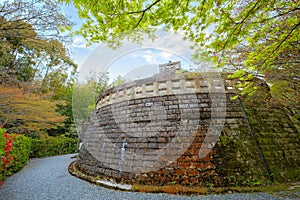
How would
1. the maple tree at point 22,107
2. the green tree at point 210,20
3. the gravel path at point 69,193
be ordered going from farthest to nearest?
the maple tree at point 22,107 < the gravel path at point 69,193 < the green tree at point 210,20

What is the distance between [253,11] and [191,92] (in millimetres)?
2948

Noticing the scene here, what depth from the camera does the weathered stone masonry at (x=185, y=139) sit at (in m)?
3.82

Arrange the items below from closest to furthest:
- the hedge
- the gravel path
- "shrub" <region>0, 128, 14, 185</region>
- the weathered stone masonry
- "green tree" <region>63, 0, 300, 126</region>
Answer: "green tree" <region>63, 0, 300, 126</region>
the gravel path
the weathered stone masonry
"shrub" <region>0, 128, 14, 185</region>
the hedge

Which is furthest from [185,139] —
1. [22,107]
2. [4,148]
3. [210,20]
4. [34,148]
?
[34,148]

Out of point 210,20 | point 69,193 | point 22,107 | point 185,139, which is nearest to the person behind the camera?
point 210,20

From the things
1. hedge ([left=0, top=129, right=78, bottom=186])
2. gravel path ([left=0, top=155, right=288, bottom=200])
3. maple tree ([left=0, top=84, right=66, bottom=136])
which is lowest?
gravel path ([left=0, top=155, right=288, bottom=200])

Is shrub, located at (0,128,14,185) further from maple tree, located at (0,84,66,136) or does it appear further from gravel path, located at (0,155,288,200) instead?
maple tree, located at (0,84,66,136)

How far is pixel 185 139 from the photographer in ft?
13.7

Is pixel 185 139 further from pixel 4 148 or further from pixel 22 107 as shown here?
pixel 22 107

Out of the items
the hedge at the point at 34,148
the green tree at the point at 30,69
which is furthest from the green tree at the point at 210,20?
the hedge at the point at 34,148

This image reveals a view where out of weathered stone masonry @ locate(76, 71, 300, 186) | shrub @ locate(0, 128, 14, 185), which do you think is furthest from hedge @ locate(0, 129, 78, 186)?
weathered stone masonry @ locate(76, 71, 300, 186)

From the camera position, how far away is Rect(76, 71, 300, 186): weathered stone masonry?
3816 mm

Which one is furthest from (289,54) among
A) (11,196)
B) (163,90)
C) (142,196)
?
(11,196)

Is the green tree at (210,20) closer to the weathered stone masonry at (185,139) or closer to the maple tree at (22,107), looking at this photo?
the weathered stone masonry at (185,139)
